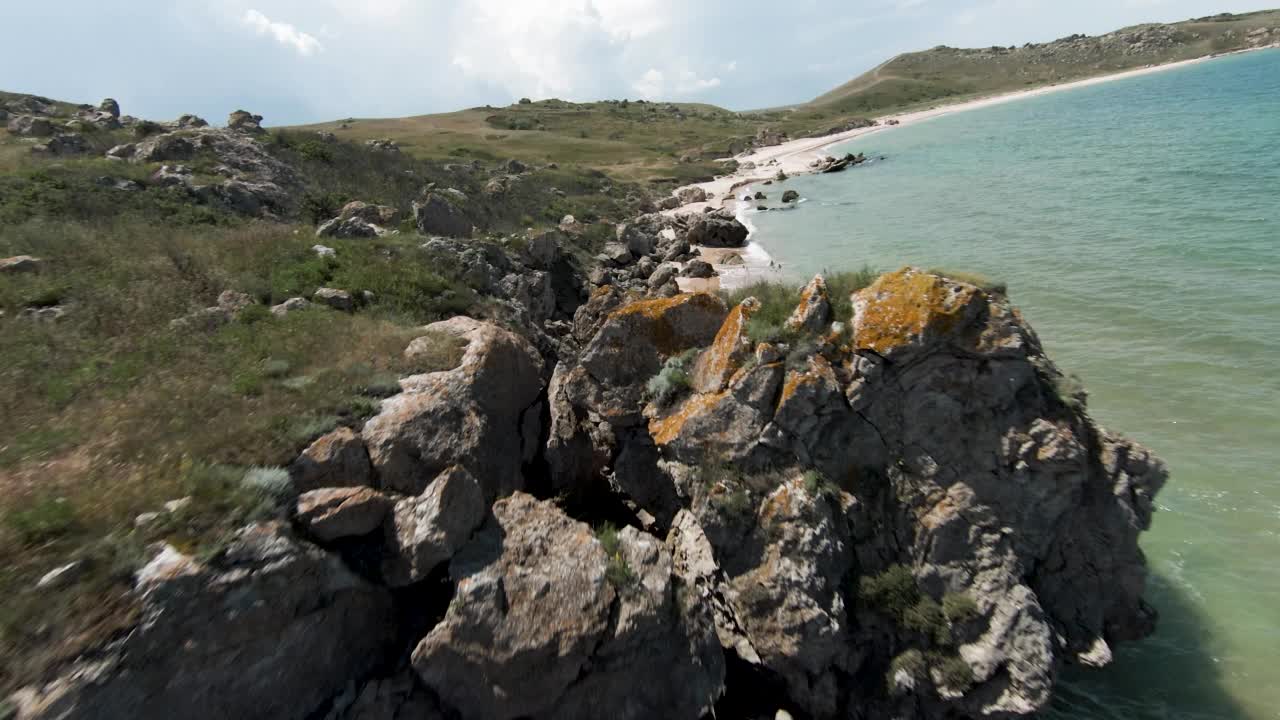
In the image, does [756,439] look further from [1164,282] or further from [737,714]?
[1164,282]

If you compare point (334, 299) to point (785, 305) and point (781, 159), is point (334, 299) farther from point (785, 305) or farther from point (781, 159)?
point (781, 159)

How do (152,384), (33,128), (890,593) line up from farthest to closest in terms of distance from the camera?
(33,128), (152,384), (890,593)

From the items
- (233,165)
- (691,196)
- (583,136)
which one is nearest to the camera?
(233,165)

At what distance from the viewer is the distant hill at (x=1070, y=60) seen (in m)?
136

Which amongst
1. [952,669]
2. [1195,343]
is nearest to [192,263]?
[952,669]

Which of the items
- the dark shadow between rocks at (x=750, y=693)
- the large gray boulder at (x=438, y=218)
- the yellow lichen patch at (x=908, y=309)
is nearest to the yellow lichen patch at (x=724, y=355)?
the yellow lichen patch at (x=908, y=309)

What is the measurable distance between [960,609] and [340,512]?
7626 mm

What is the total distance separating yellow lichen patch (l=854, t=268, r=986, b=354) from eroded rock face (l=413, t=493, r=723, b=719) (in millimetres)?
4427

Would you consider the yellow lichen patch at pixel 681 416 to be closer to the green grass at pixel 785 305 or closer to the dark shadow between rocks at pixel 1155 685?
the green grass at pixel 785 305

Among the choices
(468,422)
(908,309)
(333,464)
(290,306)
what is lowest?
(468,422)

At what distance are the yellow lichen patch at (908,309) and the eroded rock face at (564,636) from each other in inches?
174

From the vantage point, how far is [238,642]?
527 centimetres

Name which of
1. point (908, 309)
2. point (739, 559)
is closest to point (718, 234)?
point (908, 309)

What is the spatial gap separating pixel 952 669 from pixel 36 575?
31.4ft
